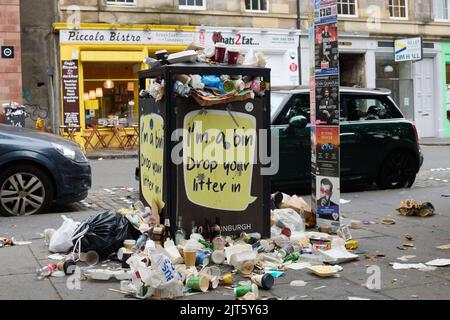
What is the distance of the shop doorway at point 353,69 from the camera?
25.8m

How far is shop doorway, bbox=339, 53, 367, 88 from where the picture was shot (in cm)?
2583

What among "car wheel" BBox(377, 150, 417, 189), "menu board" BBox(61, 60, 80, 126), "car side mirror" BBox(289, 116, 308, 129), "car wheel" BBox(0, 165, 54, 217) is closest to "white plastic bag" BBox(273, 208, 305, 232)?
"car side mirror" BBox(289, 116, 308, 129)

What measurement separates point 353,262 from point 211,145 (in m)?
1.70

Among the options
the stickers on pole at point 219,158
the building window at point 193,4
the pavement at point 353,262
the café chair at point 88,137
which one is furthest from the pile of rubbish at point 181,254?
the building window at point 193,4

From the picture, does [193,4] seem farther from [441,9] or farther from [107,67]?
[441,9]

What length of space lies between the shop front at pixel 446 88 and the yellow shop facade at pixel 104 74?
12.2 metres

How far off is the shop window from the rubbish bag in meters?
15.7

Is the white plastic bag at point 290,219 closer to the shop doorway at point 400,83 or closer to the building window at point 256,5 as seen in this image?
the building window at point 256,5

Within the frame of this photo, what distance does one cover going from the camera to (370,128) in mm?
10203

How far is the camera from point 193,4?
74.3 ft

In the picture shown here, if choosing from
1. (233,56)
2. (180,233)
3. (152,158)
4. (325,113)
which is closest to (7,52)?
(152,158)

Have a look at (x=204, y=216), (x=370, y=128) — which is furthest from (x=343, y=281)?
(x=370, y=128)

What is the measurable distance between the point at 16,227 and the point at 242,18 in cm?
1727

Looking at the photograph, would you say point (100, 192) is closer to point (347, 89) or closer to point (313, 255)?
point (347, 89)
